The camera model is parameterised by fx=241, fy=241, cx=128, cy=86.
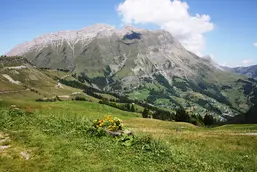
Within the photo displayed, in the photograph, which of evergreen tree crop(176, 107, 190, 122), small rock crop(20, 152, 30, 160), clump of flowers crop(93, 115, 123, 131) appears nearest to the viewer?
small rock crop(20, 152, 30, 160)

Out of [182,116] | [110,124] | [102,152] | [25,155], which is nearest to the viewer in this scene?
[25,155]

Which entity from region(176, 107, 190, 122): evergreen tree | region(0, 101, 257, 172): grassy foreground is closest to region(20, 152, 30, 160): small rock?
region(0, 101, 257, 172): grassy foreground

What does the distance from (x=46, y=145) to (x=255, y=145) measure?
2319 centimetres

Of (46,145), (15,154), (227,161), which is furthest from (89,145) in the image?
(227,161)

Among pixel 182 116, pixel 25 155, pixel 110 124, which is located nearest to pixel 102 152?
pixel 25 155

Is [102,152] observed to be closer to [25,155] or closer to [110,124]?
[25,155]

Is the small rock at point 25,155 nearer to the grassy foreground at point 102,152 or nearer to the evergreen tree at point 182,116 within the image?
the grassy foreground at point 102,152

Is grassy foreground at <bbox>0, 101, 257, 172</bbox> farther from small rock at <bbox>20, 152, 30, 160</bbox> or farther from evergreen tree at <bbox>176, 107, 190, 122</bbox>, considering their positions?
evergreen tree at <bbox>176, 107, 190, 122</bbox>

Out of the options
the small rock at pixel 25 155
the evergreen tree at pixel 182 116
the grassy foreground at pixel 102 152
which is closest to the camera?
the grassy foreground at pixel 102 152

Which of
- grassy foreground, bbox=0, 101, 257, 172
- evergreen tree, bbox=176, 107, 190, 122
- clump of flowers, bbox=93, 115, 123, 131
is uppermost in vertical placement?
clump of flowers, bbox=93, 115, 123, 131

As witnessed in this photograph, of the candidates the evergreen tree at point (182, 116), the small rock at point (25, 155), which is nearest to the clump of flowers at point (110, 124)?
the small rock at point (25, 155)

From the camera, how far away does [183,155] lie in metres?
22.2

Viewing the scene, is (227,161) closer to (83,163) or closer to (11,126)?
(83,163)

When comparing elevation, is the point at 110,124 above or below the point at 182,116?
above
